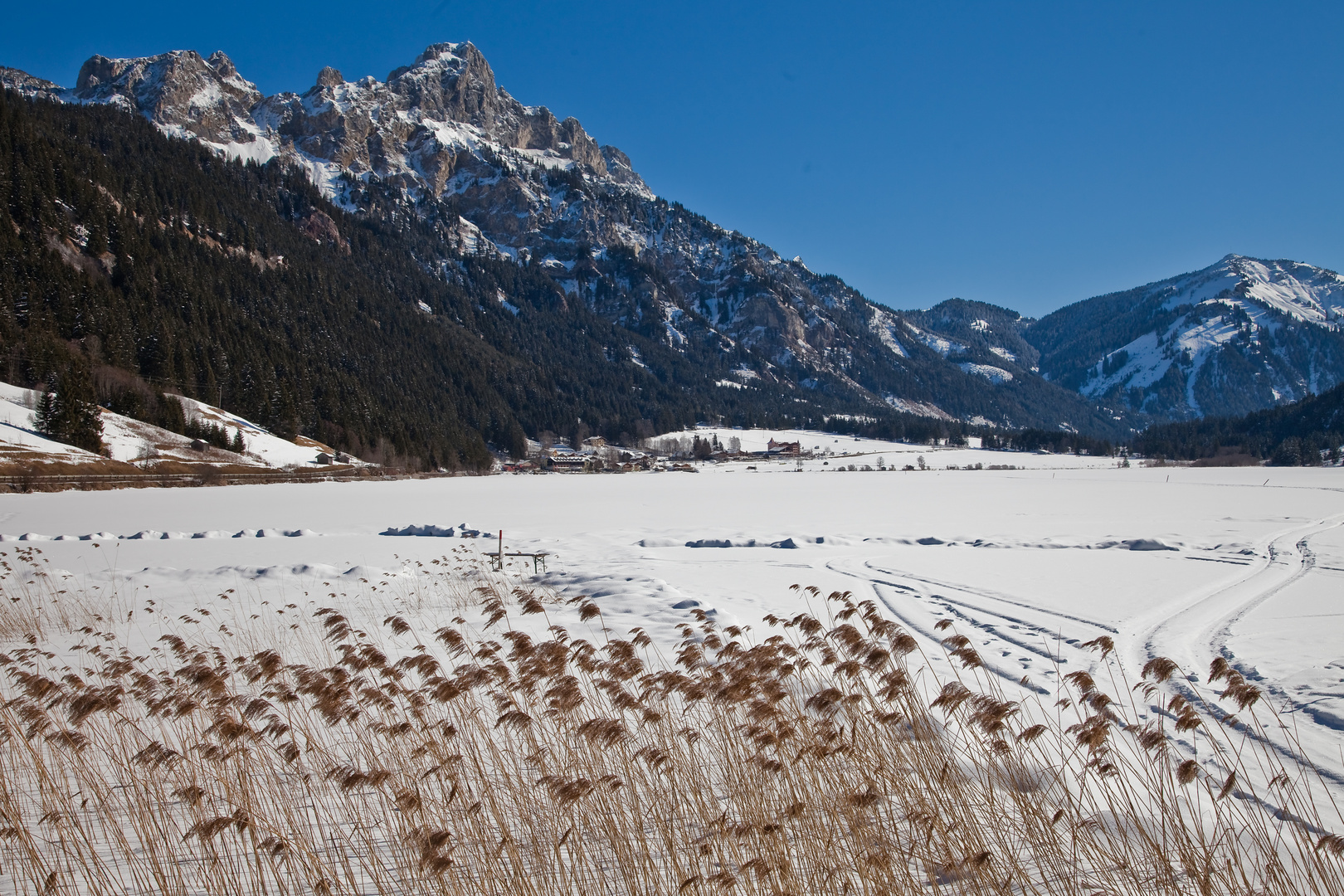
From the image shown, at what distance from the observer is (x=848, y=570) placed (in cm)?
1777

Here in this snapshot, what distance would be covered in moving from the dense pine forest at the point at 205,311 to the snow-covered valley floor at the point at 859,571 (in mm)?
44468

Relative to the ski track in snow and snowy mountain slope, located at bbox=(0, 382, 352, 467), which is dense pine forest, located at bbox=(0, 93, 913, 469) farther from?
the ski track in snow

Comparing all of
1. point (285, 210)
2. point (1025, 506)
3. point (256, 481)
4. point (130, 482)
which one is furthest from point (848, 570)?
point (285, 210)

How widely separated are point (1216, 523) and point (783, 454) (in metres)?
129

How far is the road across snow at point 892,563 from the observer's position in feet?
32.1

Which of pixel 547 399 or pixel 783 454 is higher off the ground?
pixel 547 399

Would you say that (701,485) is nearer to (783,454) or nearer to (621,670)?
(621,670)

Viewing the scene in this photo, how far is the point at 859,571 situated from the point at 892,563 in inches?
71.0

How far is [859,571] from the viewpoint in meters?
17.8

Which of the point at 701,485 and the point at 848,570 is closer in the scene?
the point at 848,570

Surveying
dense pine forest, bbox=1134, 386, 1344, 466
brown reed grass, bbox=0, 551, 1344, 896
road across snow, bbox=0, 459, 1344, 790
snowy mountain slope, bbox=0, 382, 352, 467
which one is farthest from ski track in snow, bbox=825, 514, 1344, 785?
dense pine forest, bbox=1134, 386, 1344, 466

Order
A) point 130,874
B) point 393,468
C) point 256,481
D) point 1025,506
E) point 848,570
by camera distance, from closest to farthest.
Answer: point 130,874, point 848,570, point 1025,506, point 256,481, point 393,468

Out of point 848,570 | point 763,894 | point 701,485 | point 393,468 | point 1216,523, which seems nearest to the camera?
point 763,894

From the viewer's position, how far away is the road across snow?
32.1 ft
